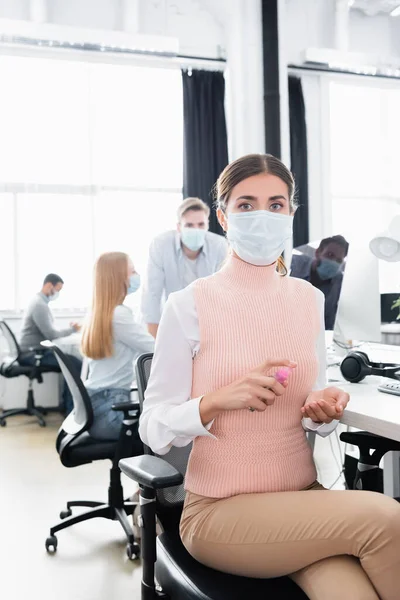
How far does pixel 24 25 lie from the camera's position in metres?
4.98

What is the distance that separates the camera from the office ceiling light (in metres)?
2.24

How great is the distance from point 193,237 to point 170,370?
2.24 metres

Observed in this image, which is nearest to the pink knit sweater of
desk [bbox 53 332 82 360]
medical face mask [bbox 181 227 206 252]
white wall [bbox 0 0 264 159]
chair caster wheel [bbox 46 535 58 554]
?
chair caster wheel [bbox 46 535 58 554]

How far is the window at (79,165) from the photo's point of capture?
5414 mm

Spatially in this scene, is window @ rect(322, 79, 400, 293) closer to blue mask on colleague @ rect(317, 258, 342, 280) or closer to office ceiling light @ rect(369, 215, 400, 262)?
blue mask on colleague @ rect(317, 258, 342, 280)

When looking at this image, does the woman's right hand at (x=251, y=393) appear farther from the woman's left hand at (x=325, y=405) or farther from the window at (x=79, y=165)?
the window at (x=79, y=165)

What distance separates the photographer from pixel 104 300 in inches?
104

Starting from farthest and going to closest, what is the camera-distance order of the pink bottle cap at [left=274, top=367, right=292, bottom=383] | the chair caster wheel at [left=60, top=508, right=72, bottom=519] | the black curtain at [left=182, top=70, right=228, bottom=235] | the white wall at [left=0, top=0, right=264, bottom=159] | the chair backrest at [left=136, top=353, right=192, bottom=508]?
the black curtain at [left=182, top=70, right=228, bottom=235] → the white wall at [left=0, top=0, right=264, bottom=159] → the chair caster wheel at [left=60, top=508, right=72, bottom=519] → the chair backrest at [left=136, top=353, right=192, bottom=508] → the pink bottle cap at [left=274, top=367, right=292, bottom=383]

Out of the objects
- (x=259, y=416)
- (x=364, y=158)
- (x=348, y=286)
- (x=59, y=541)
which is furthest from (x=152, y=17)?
(x=259, y=416)

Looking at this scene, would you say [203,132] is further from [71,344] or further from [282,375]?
[282,375]

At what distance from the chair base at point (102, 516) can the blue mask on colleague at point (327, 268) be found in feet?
4.21

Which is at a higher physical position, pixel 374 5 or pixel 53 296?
pixel 374 5

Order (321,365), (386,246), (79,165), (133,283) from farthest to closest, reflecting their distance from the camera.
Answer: (79,165), (133,283), (386,246), (321,365)

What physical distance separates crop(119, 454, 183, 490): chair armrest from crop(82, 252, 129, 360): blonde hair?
1352 mm
